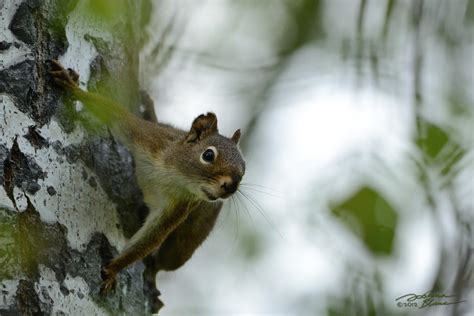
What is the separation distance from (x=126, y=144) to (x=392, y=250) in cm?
148

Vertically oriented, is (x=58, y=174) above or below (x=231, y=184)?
below

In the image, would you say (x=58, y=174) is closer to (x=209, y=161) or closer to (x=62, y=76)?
(x=62, y=76)

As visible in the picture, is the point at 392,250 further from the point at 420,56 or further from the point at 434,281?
the point at 420,56

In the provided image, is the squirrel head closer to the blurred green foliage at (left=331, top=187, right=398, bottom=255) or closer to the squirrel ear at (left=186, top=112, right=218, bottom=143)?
the squirrel ear at (left=186, top=112, right=218, bottom=143)

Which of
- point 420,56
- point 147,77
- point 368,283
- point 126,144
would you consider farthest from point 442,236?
point 147,77

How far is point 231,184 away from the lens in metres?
3.25

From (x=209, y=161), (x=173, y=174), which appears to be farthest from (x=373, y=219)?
(x=173, y=174)

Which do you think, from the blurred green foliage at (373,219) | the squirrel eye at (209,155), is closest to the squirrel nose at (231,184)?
the squirrel eye at (209,155)

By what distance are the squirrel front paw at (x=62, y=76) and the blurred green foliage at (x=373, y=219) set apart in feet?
3.62

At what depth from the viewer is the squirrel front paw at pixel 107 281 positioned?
265cm

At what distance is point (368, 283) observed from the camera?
2719 millimetres

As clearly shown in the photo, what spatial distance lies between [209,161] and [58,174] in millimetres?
1108

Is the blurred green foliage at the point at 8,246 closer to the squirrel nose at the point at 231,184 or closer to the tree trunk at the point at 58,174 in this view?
the tree trunk at the point at 58,174

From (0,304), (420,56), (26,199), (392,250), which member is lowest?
(0,304)
